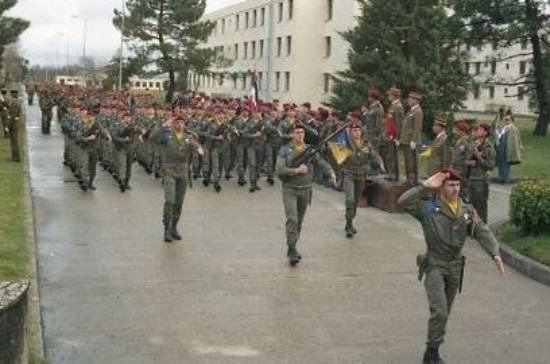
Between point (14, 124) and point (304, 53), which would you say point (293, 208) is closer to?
point (14, 124)

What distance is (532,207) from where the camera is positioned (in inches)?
455

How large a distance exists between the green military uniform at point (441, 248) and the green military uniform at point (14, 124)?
1682 cm

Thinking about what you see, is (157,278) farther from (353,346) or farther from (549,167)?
(549,167)

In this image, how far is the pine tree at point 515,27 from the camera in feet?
109

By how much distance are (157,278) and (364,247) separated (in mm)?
3638

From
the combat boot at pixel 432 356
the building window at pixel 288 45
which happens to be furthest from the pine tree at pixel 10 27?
the combat boot at pixel 432 356

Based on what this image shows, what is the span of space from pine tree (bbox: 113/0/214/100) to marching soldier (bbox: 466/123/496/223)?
144 feet

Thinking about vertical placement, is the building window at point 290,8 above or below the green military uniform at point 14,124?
above

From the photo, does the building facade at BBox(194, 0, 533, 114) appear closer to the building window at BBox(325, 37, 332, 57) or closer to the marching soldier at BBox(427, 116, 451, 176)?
the building window at BBox(325, 37, 332, 57)

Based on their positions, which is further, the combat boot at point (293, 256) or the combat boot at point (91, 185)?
the combat boot at point (91, 185)

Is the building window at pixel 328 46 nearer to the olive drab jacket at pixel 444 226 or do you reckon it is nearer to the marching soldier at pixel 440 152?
the marching soldier at pixel 440 152

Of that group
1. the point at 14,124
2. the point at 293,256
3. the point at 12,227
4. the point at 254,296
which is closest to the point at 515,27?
the point at 14,124

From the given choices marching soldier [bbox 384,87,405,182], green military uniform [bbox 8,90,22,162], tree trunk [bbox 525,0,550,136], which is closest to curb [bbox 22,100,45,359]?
marching soldier [bbox 384,87,405,182]

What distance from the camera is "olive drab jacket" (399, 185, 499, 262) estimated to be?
6859mm
